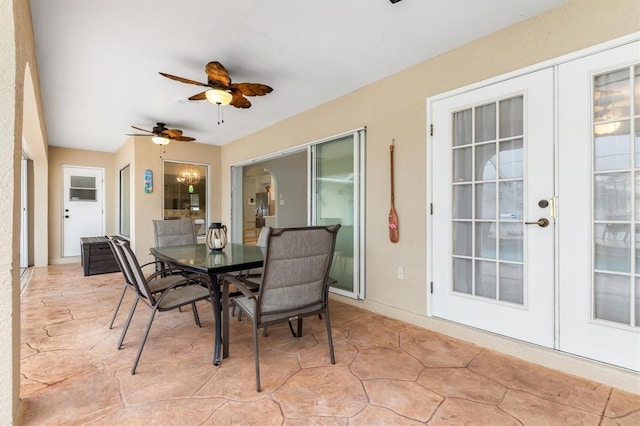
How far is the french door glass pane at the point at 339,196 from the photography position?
3633 millimetres

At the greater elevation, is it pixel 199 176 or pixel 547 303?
pixel 199 176

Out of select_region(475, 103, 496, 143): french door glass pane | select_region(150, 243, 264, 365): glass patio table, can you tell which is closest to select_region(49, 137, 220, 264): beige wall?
select_region(150, 243, 264, 365): glass patio table

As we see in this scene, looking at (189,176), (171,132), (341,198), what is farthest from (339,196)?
(189,176)

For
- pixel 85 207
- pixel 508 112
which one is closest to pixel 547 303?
pixel 508 112

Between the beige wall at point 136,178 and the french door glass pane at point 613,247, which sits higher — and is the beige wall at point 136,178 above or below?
above

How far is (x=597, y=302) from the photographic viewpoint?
1.97 metres

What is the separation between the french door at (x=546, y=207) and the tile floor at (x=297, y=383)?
0.35m

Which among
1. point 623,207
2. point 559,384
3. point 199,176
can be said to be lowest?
point 559,384

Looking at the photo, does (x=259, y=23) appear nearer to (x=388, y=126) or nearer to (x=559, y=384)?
Result: (x=388, y=126)

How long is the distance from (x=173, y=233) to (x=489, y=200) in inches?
138

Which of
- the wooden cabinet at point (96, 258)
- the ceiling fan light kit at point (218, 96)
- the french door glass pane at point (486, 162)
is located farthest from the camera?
the wooden cabinet at point (96, 258)

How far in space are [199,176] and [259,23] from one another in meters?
4.40

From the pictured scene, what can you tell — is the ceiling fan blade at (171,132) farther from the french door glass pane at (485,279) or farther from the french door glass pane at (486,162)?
the french door glass pane at (485,279)

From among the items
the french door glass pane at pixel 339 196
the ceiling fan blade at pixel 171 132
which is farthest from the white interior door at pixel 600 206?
the ceiling fan blade at pixel 171 132
